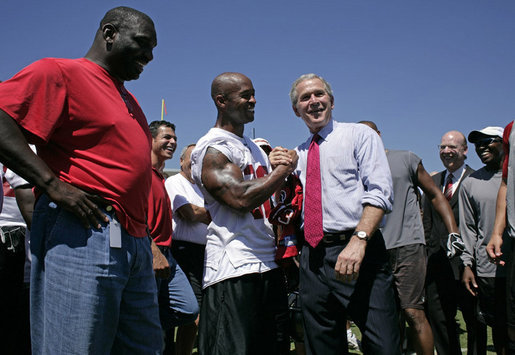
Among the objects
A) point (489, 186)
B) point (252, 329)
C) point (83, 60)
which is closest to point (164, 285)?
point (252, 329)

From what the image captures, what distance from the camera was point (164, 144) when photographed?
5250mm

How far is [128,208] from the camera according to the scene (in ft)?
7.00

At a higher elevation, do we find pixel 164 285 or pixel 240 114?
pixel 240 114

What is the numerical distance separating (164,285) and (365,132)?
6.82 ft

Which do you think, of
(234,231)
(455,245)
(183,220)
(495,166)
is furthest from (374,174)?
(495,166)

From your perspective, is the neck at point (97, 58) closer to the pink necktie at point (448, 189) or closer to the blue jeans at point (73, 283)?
the blue jeans at point (73, 283)

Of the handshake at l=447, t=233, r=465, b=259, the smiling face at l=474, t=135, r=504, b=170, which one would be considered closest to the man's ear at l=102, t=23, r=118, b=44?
the handshake at l=447, t=233, r=465, b=259

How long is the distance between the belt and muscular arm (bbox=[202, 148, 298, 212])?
0.46 meters

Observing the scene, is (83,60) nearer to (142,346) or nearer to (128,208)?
(128,208)

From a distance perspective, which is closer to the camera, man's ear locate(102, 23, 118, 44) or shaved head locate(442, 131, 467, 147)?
man's ear locate(102, 23, 118, 44)

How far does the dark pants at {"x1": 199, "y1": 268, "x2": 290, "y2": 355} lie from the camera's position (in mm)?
2846

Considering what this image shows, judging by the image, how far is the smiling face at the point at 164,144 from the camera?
520 cm

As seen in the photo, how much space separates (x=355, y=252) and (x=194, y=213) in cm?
229

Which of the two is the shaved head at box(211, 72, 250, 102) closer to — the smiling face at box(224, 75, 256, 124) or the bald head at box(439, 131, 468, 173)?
the smiling face at box(224, 75, 256, 124)
